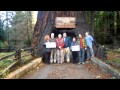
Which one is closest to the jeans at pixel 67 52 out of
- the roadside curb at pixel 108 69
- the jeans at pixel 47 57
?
the jeans at pixel 47 57

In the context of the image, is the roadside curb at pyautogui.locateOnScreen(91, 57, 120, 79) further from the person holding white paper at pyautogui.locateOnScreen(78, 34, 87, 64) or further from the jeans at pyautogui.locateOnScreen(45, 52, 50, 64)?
the jeans at pyautogui.locateOnScreen(45, 52, 50, 64)

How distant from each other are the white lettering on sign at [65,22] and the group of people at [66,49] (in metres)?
2.77

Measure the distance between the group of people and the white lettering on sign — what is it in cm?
277

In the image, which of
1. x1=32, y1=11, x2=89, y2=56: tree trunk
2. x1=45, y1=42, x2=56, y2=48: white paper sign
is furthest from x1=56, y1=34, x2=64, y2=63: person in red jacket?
x1=32, y1=11, x2=89, y2=56: tree trunk

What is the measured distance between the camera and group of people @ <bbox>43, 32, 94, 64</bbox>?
17875 millimetres

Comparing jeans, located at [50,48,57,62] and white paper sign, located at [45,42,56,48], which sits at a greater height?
white paper sign, located at [45,42,56,48]

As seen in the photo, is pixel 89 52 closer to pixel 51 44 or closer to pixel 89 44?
pixel 89 44

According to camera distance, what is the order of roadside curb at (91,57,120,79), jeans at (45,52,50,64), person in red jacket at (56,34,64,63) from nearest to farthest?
roadside curb at (91,57,120,79) → person in red jacket at (56,34,64,63) → jeans at (45,52,50,64)

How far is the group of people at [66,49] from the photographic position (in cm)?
1788

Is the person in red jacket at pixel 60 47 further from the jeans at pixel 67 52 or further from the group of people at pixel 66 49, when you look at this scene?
the jeans at pixel 67 52

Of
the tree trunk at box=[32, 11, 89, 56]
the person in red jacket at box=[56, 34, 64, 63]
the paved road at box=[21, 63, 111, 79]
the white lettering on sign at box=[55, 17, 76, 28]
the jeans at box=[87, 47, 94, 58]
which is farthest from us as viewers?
the tree trunk at box=[32, 11, 89, 56]

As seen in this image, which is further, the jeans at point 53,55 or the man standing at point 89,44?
the jeans at point 53,55
